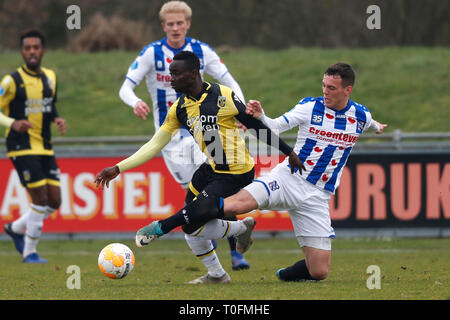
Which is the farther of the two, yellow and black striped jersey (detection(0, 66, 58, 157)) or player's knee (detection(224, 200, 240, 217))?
yellow and black striped jersey (detection(0, 66, 58, 157))

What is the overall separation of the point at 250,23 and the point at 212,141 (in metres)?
23.7

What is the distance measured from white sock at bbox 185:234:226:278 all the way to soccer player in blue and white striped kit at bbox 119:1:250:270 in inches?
59.3

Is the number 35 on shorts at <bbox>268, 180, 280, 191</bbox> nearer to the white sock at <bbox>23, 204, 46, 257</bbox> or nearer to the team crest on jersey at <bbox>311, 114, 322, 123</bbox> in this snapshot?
the team crest on jersey at <bbox>311, 114, 322, 123</bbox>

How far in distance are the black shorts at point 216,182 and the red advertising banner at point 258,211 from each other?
5.39 metres

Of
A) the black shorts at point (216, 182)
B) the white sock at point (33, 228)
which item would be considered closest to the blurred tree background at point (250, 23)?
the white sock at point (33, 228)

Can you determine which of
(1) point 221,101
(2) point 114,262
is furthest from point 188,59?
(2) point 114,262

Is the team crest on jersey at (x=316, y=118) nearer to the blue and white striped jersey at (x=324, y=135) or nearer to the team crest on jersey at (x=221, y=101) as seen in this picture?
the blue and white striped jersey at (x=324, y=135)

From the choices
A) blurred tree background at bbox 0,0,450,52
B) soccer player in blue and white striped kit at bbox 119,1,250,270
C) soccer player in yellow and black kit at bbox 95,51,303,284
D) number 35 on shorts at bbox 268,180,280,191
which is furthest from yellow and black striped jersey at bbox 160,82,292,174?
blurred tree background at bbox 0,0,450,52

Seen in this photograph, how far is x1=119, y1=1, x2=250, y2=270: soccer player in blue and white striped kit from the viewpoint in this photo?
942cm

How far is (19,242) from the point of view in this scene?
1199cm

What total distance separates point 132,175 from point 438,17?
53.8 ft

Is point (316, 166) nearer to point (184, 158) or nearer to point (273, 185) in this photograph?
point (273, 185)
